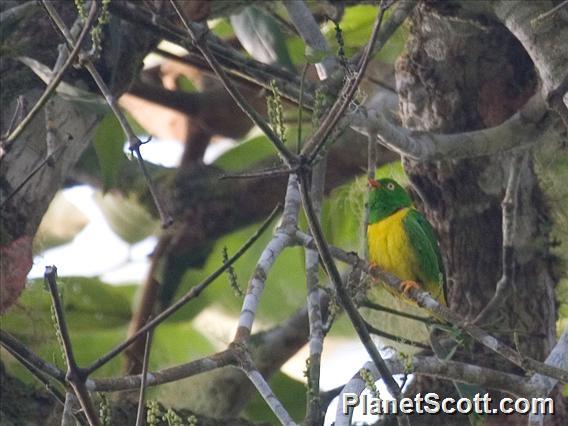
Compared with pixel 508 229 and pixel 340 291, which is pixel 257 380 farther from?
pixel 508 229

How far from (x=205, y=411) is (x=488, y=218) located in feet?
3.88

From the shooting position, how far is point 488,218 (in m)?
3.83

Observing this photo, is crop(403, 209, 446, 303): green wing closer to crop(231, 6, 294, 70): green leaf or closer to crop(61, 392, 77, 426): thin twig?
crop(231, 6, 294, 70): green leaf

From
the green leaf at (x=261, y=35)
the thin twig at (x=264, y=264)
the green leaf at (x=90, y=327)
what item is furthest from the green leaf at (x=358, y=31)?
the thin twig at (x=264, y=264)

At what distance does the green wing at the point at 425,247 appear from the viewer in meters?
3.54

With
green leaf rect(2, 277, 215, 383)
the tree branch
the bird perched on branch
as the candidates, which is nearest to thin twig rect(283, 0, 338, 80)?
the tree branch

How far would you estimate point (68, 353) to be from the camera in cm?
184

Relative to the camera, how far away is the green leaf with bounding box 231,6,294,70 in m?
4.14

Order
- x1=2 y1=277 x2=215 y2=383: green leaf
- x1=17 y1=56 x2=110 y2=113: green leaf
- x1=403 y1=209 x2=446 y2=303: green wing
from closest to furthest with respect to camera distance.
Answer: x1=17 y1=56 x2=110 y2=113: green leaf → x1=403 y1=209 x2=446 y2=303: green wing → x1=2 y1=277 x2=215 y2=383: green leaf

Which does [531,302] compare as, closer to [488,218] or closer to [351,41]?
[488,218]

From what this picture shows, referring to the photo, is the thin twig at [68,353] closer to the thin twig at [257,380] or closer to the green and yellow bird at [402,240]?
the thin twig at [257,380]

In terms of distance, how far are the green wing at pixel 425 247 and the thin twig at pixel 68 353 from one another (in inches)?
69.1

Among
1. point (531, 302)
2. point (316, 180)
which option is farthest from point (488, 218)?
point (316, 180)

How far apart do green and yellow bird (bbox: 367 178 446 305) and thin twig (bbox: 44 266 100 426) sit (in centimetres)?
166
